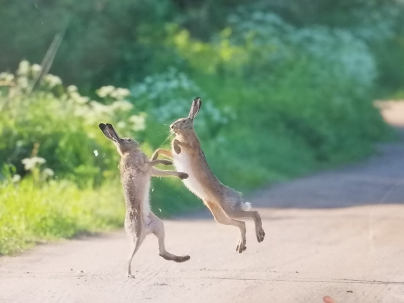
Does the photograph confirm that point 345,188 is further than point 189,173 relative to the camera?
Yes

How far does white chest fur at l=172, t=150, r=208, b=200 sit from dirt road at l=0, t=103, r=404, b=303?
1.96 ft

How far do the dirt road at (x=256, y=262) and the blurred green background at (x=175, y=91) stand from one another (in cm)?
74

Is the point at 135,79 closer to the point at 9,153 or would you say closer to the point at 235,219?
the point at 9,153

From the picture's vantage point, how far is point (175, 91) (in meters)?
13.3

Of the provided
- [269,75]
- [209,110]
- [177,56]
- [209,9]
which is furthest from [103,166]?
[209,9]

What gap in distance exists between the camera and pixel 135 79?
1469 cm

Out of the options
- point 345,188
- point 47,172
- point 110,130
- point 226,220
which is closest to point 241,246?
point 226,220

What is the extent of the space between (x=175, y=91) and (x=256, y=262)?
637 centimetres

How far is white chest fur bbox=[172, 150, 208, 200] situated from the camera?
5.78m

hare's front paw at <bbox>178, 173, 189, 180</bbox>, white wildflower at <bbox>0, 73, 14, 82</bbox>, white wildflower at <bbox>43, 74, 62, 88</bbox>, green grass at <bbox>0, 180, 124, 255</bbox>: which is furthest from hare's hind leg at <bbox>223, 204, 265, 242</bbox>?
white wildflower at <bbox>43, 74, 62, 88</bbox>

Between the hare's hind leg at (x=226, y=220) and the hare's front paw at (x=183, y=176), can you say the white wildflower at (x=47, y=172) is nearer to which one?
the hare's hind leg at (x=226, y=220)

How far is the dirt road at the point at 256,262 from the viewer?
235 inches

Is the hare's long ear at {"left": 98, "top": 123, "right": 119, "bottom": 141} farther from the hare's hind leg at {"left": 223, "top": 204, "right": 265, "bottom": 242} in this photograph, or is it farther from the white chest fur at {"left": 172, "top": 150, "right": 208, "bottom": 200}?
the hare's hind leg at {"left": 223, "top": 204, "right": 265, "bottom": 242}

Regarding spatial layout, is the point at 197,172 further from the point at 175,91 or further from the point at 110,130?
the point at 175,91
